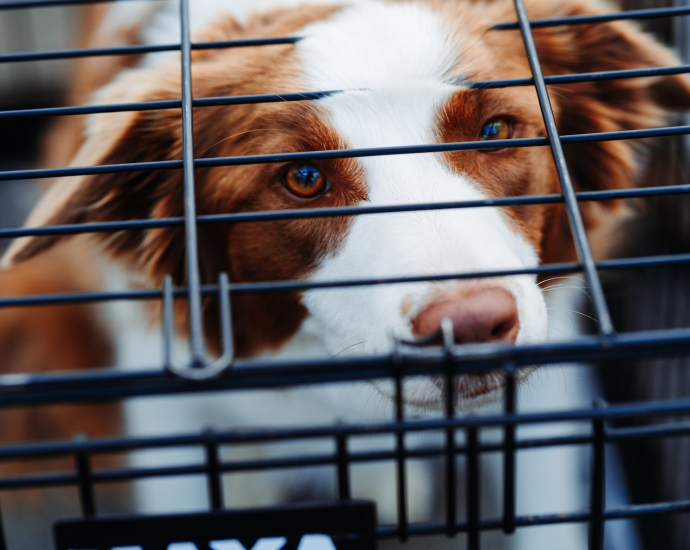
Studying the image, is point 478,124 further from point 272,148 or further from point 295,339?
point 295,339

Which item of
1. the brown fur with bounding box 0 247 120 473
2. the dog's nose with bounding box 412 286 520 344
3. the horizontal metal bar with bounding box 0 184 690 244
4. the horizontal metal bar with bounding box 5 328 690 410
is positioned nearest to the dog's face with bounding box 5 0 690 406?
the dog's nose with bounding box 412 286 520 344

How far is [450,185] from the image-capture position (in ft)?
3.75

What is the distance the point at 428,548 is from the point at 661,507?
113cm

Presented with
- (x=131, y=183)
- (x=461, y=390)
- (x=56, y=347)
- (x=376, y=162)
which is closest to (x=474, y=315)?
(x=461, y=390)

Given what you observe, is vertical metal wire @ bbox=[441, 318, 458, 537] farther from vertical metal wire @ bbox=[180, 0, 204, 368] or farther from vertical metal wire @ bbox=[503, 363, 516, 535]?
vertical metal wire @ bbox=[180, 0, 204, 368]

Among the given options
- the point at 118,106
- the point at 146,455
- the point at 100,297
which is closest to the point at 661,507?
the point at 100,297

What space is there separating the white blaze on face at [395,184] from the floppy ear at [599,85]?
0.34 meters

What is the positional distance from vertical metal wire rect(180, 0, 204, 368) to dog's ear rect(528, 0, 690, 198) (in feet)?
2.66

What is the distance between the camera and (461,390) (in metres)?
1.01

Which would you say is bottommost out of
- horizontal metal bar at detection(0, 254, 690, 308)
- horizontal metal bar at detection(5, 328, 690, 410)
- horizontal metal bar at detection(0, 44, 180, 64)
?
horizontal metal bar at detection(5, 328, 690, 410)

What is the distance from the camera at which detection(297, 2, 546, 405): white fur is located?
3.41 feet

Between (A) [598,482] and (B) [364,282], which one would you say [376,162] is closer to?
(B) [364,282]

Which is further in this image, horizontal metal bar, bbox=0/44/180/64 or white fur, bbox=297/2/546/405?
white fur, bbox=297/2/546/405

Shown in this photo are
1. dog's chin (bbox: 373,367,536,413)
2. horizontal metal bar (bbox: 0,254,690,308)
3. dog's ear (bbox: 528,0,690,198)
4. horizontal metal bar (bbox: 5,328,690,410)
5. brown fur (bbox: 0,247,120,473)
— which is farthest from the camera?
brown fur (bbox: 0,247,120,473)
